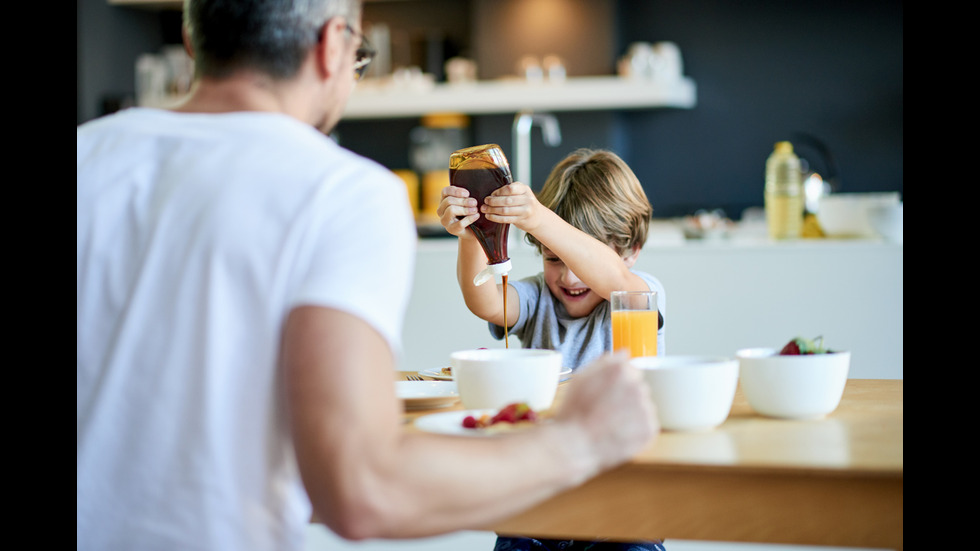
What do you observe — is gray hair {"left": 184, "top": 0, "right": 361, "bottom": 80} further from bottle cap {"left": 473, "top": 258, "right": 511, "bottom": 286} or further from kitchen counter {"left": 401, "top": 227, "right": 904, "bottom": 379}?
kitchen counter {"left": 401, "top": 227, "right": 904, "bottom": 379}

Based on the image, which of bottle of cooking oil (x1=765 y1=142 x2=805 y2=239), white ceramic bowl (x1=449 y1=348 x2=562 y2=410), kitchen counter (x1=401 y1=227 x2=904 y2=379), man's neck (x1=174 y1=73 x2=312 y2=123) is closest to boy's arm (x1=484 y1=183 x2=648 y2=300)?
white ceramic bowl (x1=449 y1=348 x2=562 y2=410)

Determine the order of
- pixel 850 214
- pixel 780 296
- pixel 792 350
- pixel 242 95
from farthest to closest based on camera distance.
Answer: pixel 850 214
pixel 780 296
pixel 792 350
pixel 242 95

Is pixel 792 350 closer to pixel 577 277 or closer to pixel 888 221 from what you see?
pixel 577 277

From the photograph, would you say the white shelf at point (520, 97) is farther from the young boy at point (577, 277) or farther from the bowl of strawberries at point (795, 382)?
the bowl of strawberries at point (795, 382)

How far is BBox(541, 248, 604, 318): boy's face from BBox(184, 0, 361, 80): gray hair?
2.88 ft

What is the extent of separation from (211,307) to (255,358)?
54 mm

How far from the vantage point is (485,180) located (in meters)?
1.43

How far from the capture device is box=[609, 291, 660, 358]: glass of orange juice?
1.33 meters

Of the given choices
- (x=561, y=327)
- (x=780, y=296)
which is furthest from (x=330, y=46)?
(x=780, y=296)

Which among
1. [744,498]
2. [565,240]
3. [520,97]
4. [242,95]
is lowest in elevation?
[744,498]

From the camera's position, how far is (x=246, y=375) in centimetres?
82
